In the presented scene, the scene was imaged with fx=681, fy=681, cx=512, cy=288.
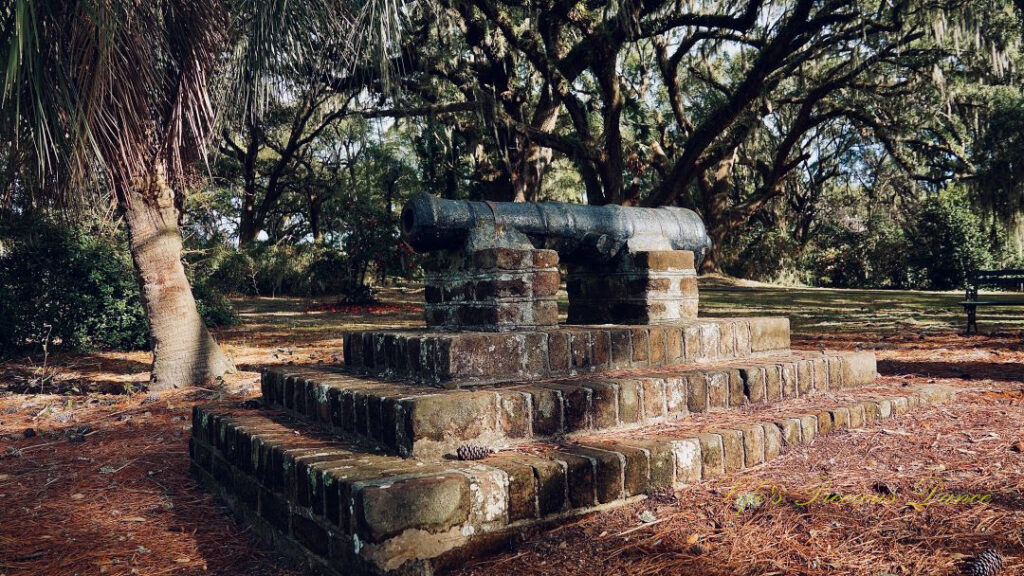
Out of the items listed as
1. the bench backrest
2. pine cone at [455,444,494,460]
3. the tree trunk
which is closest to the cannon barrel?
pine cone at [455,444,494,460]

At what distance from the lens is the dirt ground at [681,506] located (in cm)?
253

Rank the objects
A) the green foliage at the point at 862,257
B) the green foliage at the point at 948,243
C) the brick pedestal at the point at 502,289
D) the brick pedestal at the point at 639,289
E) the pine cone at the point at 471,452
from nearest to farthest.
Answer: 1. the pine cone at the point at 471,452
2. the brick pedestal at the point at 502,289
3. the brick pedestal at the point at 639,289
4. the green foliage at the point at 948,243
5. the green foliage at the point at 862,257

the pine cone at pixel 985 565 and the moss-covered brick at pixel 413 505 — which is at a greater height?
the moss-covered brick at pixel 413 505

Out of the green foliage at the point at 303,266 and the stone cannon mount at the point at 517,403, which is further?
the green foliage at the point at 303,266

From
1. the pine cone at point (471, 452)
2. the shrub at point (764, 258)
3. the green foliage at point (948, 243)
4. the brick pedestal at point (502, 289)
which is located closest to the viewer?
the pine cone at point (471, 452)

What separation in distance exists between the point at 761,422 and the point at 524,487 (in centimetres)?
159

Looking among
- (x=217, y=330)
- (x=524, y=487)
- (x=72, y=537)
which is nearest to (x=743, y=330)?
(x=524, y=487)

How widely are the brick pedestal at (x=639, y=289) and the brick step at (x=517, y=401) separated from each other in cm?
57

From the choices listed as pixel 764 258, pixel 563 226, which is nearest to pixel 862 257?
pixel 764 258

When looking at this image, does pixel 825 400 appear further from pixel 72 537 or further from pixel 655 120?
pixel 655 120

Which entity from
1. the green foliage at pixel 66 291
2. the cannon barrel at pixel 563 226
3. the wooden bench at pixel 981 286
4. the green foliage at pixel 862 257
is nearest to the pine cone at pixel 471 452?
the cannon barrel at pixel 563 226

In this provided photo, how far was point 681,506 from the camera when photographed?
117 inches

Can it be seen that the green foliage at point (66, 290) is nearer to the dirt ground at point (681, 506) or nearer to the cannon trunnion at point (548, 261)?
the dirt ground at point (681, 506)

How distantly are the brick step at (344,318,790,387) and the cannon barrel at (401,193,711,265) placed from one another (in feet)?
2.01
